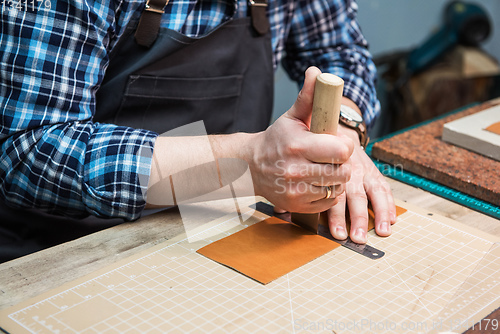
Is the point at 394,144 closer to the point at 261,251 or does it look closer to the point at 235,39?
the point at 235,39

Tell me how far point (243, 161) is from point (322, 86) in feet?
0.74

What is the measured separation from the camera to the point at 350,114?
128cm

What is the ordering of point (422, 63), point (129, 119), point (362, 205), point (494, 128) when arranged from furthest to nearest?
point (422, 63), point (494, 128), point (129, 119), point (362, 205)

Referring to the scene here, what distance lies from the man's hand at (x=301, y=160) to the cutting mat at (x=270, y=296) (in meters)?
0.11

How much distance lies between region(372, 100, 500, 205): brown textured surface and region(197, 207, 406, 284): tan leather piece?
29cm

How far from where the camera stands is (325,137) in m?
0.84

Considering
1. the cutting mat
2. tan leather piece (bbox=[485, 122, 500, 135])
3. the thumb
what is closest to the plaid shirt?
the cutting mat

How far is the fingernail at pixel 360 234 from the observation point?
950mm

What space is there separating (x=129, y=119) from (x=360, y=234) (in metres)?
0.59

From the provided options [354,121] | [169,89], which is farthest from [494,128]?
[169,89]

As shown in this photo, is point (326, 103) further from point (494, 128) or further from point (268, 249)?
point (494, 128)

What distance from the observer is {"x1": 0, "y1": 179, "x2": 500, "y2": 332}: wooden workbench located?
80 centimetres

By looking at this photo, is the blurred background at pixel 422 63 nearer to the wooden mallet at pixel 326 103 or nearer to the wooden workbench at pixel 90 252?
the wooden workbench at pixel 90 252

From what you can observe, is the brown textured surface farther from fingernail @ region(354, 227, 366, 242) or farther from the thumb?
the thumb
